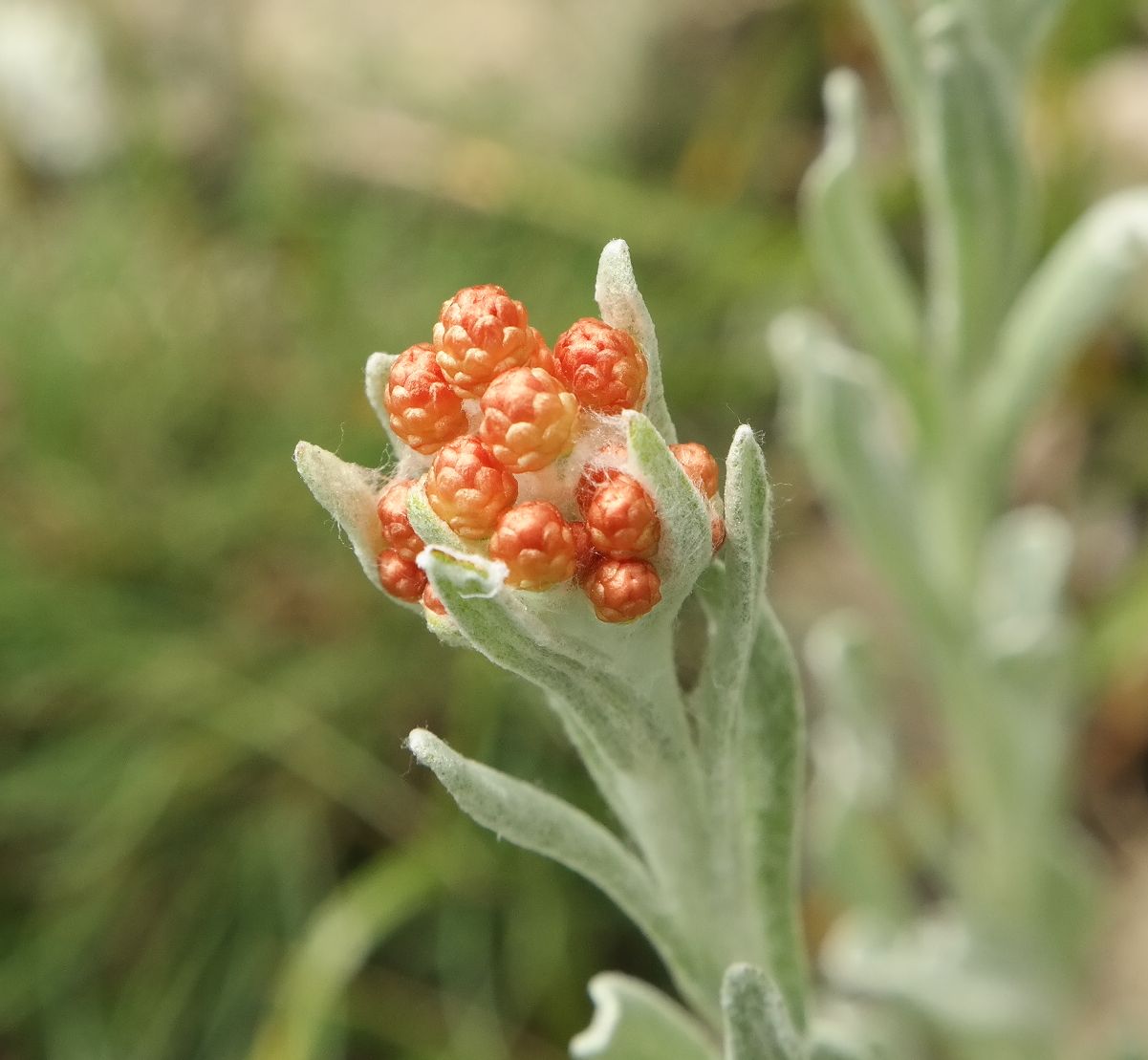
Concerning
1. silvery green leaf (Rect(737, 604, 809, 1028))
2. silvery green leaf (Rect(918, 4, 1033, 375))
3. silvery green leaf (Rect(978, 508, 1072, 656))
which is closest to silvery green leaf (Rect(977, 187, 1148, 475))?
silvery green leaf (Rect(918, 4, 1033, 375))

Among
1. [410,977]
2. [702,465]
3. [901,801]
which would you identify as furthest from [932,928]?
[702,465]

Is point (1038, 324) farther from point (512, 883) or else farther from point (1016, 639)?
point (512, 883)

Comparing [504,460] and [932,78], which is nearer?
[504,460]

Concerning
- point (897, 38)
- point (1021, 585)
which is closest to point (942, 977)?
point (1021, 585)

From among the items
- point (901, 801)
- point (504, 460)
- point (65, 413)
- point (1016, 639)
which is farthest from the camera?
point (65, 413)

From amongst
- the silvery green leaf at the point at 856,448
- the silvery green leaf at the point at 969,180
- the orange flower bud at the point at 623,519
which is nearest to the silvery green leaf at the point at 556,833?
the orange flower bud at the point at 623,519

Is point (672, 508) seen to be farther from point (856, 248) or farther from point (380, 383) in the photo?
point (856, 248)

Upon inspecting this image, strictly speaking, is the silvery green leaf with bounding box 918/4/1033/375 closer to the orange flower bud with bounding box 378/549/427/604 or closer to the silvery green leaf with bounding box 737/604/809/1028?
the silvery green leaf with bounding box 737/604/809/1028

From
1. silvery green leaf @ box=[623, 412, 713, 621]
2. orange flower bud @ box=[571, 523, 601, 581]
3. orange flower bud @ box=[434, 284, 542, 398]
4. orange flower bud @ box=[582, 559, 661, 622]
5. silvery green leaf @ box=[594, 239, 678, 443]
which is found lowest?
orange flower bud @ box=[582, 559, 661, 622]
